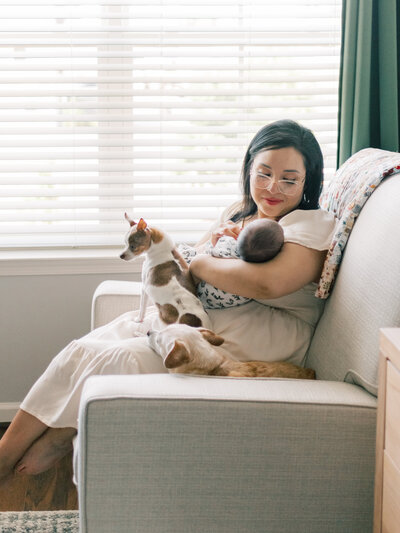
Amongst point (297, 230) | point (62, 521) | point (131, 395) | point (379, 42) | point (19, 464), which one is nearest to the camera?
point (131, 395)

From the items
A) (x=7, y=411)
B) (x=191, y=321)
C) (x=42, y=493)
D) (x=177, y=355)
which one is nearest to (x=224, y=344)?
(x=191, y=321)

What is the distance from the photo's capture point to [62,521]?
80.8 inches

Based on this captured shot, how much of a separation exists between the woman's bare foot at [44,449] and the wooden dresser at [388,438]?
833 mm

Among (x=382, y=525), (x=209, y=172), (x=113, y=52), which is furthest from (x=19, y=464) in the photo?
(x=113, y=52)

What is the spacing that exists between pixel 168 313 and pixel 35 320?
40.3 inches

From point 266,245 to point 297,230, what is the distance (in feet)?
0.45

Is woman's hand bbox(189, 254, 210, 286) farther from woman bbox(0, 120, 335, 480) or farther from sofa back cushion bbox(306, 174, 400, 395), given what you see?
sofa back cushion bbox(306, 174, 400, 395)

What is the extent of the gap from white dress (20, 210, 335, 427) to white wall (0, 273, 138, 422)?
676 mm

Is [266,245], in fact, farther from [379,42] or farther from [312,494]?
[379,42]

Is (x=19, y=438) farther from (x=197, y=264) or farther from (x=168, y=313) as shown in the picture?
(x=197, y=264)

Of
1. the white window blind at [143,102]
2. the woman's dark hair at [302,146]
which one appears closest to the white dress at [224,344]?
the woman's dark hair at [302,146]

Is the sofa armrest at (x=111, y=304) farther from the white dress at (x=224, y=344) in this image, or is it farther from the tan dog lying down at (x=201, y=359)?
the tan dog lying down at (x=201, y=359)

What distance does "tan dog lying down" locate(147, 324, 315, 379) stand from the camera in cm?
153

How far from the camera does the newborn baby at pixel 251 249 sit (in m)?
1.77
